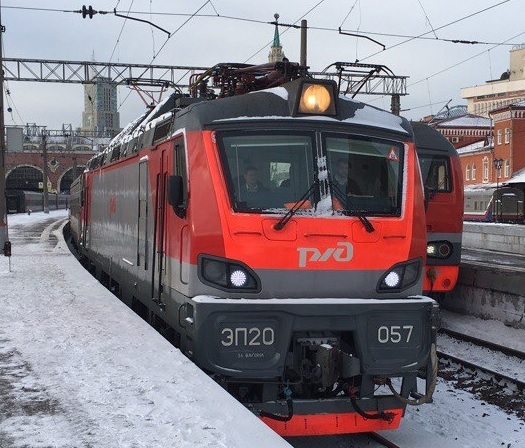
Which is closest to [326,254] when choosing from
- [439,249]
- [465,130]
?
[439,249]

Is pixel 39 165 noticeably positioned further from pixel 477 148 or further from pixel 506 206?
pixel 506 206

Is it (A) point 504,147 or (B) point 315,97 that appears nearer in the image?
(B) point 315,97

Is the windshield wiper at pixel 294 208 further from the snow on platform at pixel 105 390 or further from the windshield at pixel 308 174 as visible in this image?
the snow on platform at pixel 105 390

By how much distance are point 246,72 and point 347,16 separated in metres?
13.5

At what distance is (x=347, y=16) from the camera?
20438mm

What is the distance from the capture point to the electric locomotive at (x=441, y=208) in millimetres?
12047

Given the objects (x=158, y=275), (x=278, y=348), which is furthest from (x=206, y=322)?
(x=158, y=275)

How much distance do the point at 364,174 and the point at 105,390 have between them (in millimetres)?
2877

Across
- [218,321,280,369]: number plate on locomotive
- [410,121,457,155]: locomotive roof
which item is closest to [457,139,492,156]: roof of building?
[410,121,457,155]: locomotive roof

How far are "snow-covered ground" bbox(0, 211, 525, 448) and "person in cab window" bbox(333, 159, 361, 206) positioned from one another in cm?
193

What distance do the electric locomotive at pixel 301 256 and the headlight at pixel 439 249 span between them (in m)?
5.63

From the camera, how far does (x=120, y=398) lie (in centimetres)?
501

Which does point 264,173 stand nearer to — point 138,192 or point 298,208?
point 298,208

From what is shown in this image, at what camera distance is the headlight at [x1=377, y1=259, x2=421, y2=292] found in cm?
607
